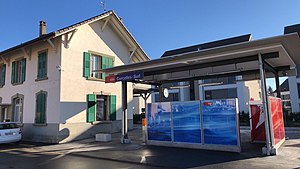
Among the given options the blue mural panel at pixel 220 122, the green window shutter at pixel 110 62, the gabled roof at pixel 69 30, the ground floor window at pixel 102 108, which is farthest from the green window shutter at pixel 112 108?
the blue mural panel at pixel 220 122

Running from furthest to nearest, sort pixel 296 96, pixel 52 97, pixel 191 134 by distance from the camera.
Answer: pixel 296 96
pixel 52 97
pixel 191 134

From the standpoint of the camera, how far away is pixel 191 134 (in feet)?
32.1

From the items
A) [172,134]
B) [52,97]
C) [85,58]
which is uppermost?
[85,58]

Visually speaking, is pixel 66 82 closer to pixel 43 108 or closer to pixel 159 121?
pixel 43 108

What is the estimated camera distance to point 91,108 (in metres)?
14.6

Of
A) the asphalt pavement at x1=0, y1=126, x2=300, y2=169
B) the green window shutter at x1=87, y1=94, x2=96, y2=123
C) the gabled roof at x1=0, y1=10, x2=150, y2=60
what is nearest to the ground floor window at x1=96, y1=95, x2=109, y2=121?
the green window shutter at x1=87, y1=94, x2=96, y2=123

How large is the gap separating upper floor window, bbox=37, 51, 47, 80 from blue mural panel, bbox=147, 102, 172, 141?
7.19 metres

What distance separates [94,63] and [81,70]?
1.45 m

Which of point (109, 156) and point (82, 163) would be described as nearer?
point (82, 163)

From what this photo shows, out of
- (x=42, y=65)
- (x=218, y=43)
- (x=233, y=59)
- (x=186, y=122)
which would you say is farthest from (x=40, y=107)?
(x=218, y=43)

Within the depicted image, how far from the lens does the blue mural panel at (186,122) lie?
31.8 feet

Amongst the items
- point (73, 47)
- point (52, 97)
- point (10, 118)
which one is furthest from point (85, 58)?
point (10, 118)

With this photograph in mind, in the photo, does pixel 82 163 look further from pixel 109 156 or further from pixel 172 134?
pixel 172 134

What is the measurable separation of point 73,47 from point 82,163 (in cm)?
851
